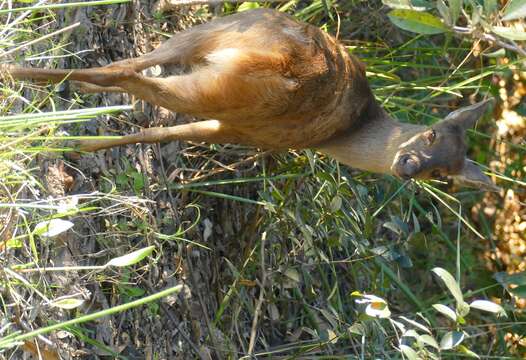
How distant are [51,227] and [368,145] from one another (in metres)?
2.31

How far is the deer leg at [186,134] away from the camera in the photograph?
4574 millimetres

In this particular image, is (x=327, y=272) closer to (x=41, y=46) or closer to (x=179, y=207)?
(x=179, y=207)

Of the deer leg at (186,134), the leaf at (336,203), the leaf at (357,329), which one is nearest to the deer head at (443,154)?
the leaf at (336,203)

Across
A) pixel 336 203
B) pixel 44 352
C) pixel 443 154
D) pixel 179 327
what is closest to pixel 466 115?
pixel 443 154

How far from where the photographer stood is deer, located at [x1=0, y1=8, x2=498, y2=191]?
13.7 feet

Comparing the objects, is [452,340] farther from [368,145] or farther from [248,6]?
[248,6]

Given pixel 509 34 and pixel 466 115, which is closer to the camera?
pixel 509 34

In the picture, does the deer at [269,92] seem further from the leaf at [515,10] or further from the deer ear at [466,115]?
the leaf at [515,10]

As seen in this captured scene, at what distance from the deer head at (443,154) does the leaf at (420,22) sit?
3.33 feet

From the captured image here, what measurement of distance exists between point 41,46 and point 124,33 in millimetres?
844

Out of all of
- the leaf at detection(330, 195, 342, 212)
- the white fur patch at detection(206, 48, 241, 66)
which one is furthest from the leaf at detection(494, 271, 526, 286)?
the white fur patch at detection(206, 48, 241, 66)

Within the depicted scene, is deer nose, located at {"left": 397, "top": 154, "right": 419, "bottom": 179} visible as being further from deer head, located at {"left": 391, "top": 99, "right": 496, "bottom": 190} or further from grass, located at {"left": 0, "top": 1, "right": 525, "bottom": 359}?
grass, located at {"left": 0, "top": 1, "right": 525, "bottom": 359}

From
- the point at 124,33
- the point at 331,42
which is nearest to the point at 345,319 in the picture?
the point at 331,42

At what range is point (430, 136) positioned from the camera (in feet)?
16.3
